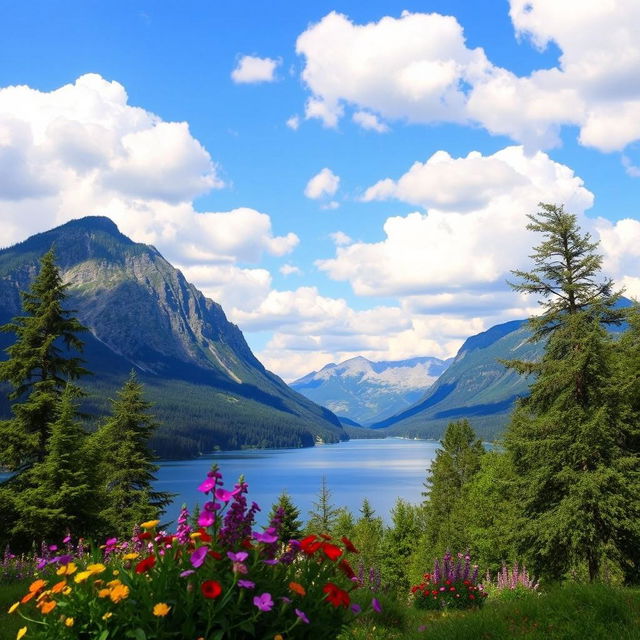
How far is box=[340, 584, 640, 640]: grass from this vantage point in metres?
6.69

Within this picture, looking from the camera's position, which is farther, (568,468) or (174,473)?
(174,473)

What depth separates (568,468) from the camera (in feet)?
57.1

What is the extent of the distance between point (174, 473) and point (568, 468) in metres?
159

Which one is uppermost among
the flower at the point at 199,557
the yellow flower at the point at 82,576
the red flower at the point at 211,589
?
the flower at the point at 199,557

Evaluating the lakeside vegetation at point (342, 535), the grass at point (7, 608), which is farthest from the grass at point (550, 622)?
the grass at point (7, 608)

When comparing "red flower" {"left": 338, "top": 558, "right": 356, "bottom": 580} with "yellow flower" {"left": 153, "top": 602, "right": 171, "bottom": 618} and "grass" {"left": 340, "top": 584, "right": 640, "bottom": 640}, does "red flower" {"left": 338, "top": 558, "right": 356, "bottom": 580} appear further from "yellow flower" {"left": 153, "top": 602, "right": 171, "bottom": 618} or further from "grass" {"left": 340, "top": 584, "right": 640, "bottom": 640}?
"grass" {"left": 340, "top": 584, "right": 640, "bottom": 640}

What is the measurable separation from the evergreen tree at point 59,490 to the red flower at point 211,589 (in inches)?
661

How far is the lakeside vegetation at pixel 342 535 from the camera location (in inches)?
156

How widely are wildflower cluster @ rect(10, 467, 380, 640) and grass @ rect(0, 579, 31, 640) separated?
3012mm

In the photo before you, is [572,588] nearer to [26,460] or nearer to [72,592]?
[72,592]

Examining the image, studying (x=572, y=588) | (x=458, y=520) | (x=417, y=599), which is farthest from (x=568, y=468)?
(x=458, y=520)

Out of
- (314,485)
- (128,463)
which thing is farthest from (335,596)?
(314,485)

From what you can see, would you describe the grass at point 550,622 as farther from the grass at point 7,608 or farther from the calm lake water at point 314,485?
the calm lake water at point 314,485

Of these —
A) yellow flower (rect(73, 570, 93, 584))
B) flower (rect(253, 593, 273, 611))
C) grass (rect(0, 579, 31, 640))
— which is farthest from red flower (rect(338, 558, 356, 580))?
grass (rect(0, 579, 31, 640))
